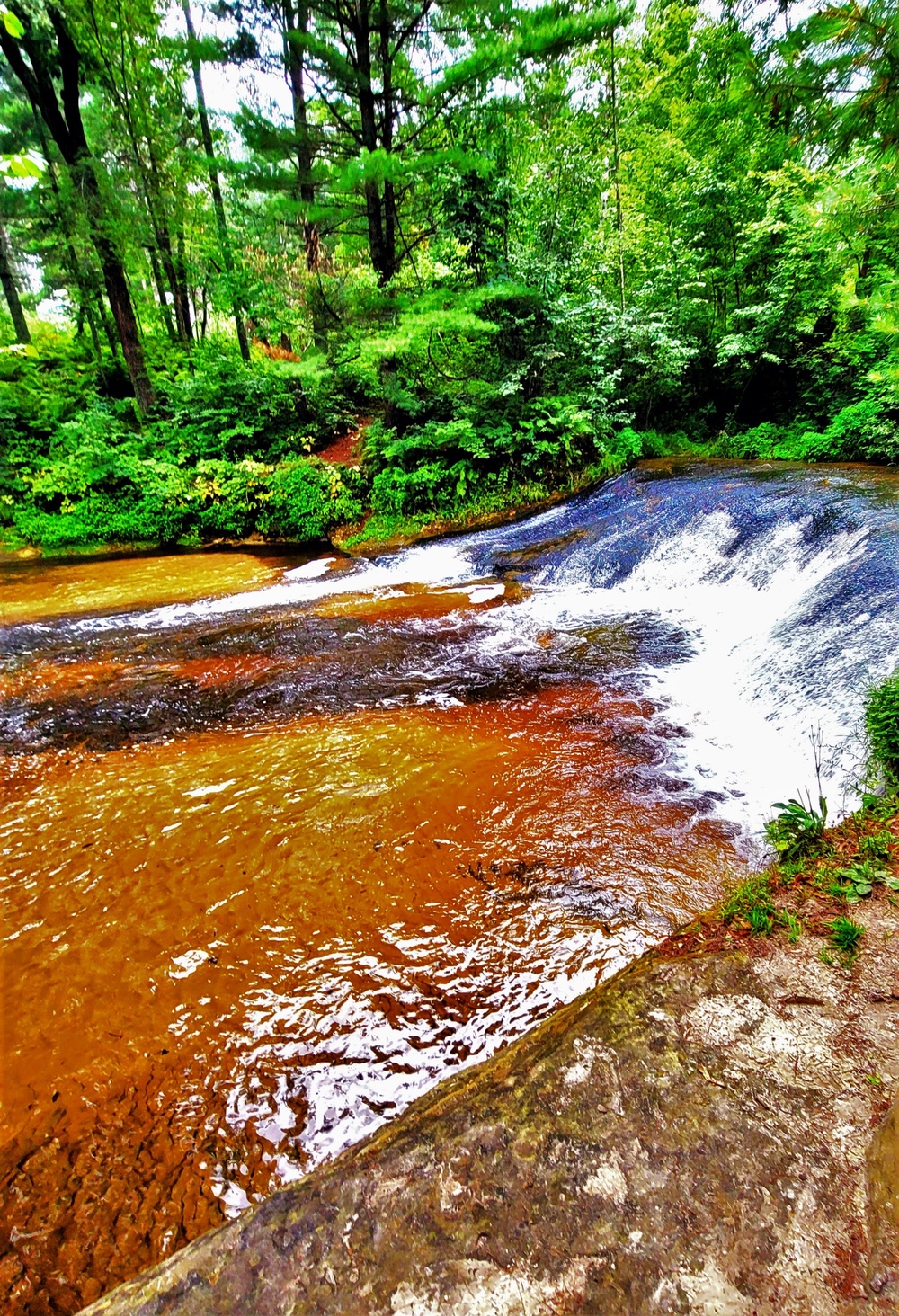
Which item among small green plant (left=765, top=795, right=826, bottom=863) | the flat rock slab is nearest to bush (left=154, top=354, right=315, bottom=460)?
small green plant (left=765, top=795, right=826, bottom=863)

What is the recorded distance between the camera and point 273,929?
316 centimetres

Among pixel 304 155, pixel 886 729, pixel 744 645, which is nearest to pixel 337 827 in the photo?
pixel 886 729

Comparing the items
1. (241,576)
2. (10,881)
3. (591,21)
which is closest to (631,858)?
(10,881)

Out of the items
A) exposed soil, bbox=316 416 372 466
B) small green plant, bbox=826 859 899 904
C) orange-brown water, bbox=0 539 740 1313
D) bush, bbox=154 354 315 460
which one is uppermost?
bush, bbox=154 354 315 460

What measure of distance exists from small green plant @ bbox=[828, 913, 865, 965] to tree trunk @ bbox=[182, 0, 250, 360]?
14.8m

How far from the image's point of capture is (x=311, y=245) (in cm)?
1352

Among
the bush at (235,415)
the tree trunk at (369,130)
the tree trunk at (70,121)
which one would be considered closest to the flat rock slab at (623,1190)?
the tree trunk at (369,130)

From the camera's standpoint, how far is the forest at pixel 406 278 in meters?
10.2

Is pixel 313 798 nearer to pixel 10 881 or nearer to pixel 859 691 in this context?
pixel 10 881

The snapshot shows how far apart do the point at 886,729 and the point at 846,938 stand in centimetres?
185

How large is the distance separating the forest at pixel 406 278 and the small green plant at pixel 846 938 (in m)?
10.2

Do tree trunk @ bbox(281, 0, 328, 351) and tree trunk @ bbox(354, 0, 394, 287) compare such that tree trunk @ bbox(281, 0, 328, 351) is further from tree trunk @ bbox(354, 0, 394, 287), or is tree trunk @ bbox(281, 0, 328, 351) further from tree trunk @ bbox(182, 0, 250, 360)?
tree trunk @ bbox(182, 0, 250, 360)

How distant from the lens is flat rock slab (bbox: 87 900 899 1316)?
1.39m

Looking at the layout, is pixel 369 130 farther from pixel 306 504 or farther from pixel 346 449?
pixel 306 504
